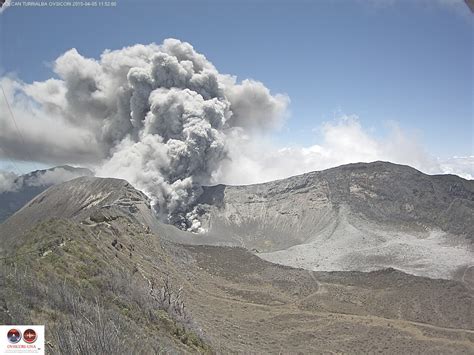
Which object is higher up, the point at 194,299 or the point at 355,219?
the point at 355,219

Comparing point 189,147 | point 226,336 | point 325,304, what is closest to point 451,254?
point 325,304

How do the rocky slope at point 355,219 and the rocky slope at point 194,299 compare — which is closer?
the rocky slope at point 194,299

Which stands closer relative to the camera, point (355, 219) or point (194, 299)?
point (194, 299)

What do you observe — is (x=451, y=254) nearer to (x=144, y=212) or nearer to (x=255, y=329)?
(x=255, y=329)

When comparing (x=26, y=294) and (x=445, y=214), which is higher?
(x=445, y=214)

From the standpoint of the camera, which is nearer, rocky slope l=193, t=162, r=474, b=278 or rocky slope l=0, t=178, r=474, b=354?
rocky slope l=0, t=178, r=474, b=354

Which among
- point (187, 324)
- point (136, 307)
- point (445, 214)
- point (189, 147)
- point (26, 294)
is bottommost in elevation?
point (187, 324)

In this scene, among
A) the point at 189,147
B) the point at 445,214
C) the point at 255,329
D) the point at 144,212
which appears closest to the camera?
the point at 255,329

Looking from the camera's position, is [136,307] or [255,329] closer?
[136,307]
